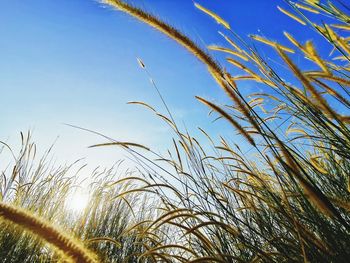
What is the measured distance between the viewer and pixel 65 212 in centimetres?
319

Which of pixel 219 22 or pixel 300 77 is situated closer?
pixel 300 77

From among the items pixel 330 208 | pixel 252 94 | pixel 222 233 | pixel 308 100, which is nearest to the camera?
pixel 330 208

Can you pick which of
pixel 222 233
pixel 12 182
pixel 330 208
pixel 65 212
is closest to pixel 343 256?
pixel 330 208

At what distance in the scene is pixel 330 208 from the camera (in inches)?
37.5

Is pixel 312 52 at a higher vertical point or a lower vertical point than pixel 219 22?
lower

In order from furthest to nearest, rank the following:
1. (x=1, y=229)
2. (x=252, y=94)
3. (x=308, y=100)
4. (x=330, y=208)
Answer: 1. (x=252, y=94)
2. (x=1, y=229)
3. (x=308, y=100)
4. (x=330, y=208)

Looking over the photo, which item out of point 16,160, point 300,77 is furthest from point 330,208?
point 16,160

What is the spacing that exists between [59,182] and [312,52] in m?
2.61

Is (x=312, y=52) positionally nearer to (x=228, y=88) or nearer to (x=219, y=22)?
(x=228, y=88)

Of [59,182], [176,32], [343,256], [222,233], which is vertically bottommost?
[343,256]

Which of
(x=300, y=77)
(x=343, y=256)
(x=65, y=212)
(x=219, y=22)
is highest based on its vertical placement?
(x=65, y=212)

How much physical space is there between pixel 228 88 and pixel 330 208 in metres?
0.64

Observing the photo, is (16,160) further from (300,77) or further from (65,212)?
(300,77)

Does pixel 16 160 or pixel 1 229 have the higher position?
pixel 16 160
